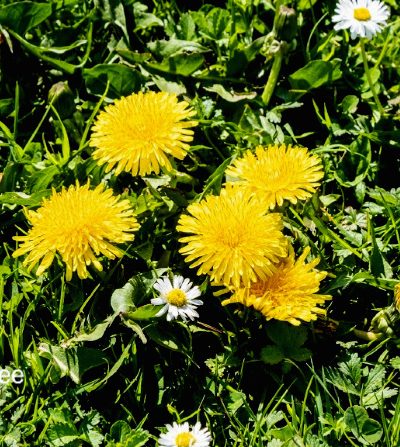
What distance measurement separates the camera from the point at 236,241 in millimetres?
1746

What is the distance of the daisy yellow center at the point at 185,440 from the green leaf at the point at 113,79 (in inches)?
48.8

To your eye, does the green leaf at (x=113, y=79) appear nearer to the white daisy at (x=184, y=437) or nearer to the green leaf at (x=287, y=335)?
the green leaf at (x=287, y=335)

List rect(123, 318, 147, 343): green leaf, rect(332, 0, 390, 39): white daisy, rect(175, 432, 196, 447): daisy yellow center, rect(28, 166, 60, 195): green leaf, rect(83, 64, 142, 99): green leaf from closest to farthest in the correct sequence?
rect(175, 432, 196, 447): daisy yellow center < rect(123, 318, 147, 343): green leaf < rect(28, 166, 60, 195): green leaf < rect(332, 0, 390, 39): white daisy < rect(83, 64, 142, 99): green leaf

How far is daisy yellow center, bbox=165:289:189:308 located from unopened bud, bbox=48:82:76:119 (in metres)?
0.86

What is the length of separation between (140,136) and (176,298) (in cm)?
47

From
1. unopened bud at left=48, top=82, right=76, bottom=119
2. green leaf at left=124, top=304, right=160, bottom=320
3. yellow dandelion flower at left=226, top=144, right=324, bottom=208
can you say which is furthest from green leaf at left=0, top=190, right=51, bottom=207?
yellow dandelion flower at left=226, top=144, right=324, bottom=208

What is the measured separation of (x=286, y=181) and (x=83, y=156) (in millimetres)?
791

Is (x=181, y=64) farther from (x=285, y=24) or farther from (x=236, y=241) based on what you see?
(x=236, y=241)

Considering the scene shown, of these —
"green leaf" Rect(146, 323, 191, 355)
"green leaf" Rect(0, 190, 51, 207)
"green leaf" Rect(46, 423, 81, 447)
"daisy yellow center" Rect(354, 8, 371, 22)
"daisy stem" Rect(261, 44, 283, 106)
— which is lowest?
"green leaf" Rect(46, 423, 81, 447)

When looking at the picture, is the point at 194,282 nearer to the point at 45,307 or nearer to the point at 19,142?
the point at 45,307

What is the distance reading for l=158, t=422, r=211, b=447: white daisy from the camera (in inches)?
65.7

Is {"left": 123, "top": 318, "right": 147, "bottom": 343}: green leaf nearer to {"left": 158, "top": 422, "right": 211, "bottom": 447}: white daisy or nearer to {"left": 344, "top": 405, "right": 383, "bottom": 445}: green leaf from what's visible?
{"left": 158, "top": 422, "right": 211, "bottom": 447}: white daisy

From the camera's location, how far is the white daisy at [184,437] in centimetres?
167

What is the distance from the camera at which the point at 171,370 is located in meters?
1.93
